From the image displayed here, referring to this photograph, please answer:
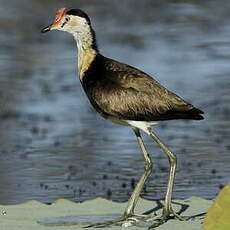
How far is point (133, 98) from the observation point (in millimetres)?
7449

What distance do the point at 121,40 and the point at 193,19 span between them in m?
2.05

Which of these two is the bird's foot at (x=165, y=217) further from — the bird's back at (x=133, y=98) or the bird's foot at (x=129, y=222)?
the bird's back at (x=133, y=98)

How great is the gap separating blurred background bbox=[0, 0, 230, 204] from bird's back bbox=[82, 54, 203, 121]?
4.41ft

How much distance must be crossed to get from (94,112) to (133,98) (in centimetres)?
421

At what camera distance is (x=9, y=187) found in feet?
29.6

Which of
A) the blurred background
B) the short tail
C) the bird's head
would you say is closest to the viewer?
the short tail

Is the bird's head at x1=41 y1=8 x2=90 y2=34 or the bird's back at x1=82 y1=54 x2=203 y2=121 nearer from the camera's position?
the bird's back at x1=82 y1=54 x2=203 y2=121

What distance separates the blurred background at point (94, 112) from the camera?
30.2 ft

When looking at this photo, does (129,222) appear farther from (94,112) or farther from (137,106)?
(94,112)

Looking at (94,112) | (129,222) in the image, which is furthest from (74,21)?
(94,112)

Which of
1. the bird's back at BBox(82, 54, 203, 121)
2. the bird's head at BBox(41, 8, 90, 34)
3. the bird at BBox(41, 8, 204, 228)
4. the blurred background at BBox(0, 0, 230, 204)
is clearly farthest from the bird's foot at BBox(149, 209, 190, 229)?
the bird's head at BBox(41, 8, 90, 34)

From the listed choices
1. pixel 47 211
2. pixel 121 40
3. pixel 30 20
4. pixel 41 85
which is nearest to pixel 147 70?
pixel 41 85

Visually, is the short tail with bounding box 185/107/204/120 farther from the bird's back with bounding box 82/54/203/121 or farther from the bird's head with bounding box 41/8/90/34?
the bird's head with bounding box 41/8/90/34

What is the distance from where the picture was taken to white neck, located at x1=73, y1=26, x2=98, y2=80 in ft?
25.9
